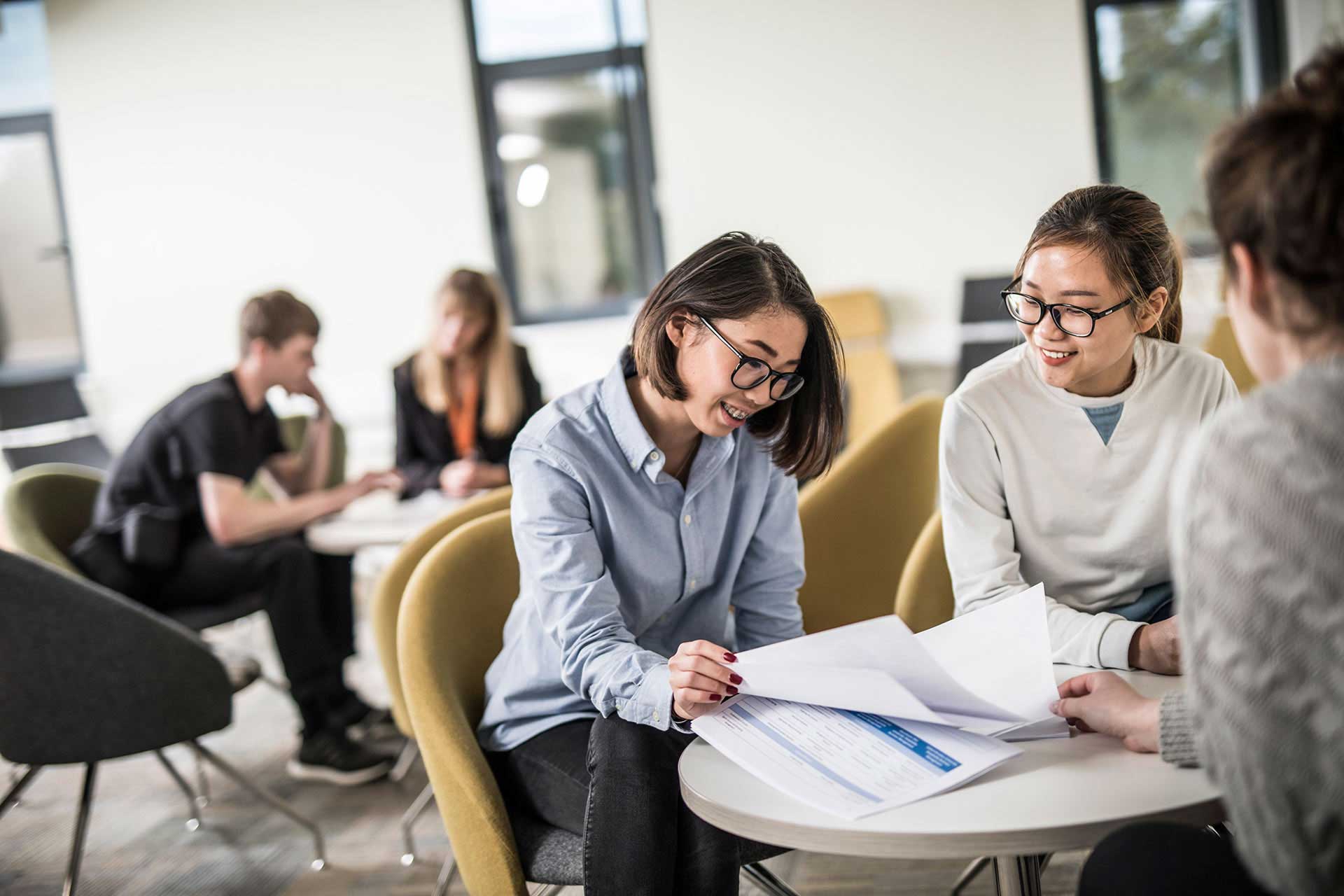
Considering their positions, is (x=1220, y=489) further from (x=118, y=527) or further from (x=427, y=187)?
(x=427, y=187)

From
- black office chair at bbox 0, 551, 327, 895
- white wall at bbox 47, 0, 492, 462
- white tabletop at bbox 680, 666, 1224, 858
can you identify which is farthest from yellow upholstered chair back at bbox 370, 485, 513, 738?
white wall at bbox 47, 0, 492, 462

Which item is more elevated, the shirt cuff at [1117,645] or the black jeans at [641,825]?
the shirt cuff at [1117,645]

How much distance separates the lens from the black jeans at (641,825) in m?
Answer: 1.34

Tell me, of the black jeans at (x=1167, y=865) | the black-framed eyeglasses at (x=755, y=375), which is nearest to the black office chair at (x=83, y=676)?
the black-framed eyeglasses at (x=755, y=375)

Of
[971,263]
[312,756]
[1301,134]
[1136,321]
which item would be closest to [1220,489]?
[1301,134]

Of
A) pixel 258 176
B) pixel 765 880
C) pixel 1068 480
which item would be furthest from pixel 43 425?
pixel 1068 480

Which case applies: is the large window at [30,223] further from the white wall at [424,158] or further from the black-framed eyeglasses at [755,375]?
the black-framed eyeglasses at [755,375]

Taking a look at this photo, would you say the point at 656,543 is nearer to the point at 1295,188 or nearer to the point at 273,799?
the point at 1295,188

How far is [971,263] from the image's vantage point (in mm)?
5488

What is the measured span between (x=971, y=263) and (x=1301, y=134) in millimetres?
4759

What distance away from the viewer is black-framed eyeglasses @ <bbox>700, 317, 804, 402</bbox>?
1528 mm

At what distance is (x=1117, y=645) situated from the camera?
54.1 inches

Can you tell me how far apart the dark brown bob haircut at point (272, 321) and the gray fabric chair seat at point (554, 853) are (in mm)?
2065

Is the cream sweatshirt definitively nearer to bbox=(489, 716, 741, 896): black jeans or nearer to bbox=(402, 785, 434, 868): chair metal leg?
bbox=(489, 716, 741, 896): black jeans
